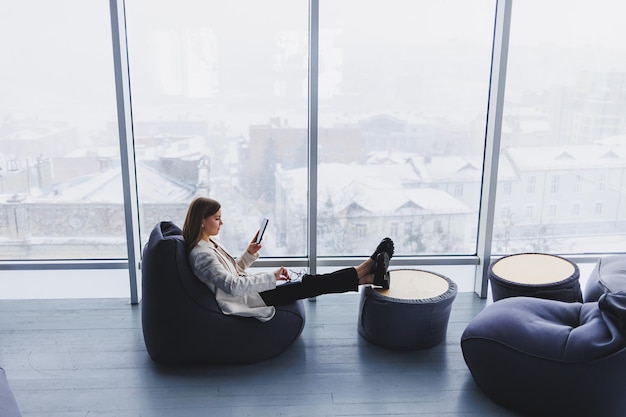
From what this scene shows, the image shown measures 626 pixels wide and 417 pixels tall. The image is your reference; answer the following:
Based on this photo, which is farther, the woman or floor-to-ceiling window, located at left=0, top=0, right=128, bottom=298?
floor-to-ceiling window, located at left=0, top=0, right=128, bottom=298

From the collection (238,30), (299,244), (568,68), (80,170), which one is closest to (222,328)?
(299,244)

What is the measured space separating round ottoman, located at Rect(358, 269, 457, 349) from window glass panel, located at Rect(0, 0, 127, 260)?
206cm

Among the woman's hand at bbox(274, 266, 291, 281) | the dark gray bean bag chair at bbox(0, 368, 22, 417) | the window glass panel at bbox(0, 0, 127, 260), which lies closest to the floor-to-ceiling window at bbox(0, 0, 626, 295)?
the window glass panel at bbox(0, 0, 127, 260)

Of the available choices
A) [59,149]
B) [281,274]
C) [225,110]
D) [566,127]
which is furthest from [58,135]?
[566,127]

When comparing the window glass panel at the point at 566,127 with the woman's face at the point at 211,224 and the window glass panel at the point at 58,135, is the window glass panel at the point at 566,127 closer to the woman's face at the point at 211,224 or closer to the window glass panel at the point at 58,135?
the woman's face at the point at 211,224

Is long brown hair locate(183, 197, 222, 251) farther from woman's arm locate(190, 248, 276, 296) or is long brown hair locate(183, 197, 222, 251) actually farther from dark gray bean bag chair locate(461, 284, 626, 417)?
dark gray bean bag chair locate(461, 284, 626, 417)

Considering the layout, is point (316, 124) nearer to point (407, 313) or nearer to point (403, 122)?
point (403, 122)

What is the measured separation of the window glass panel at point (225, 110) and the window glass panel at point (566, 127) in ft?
5.15

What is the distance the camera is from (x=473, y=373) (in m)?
3.25

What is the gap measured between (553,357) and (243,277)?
1.73 metres

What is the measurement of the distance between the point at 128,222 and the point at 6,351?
1.16m

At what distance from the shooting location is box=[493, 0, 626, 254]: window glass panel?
4.26 meters

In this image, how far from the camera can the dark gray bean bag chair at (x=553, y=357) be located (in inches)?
109

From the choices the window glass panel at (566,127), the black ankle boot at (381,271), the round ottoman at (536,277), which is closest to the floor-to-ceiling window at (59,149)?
the black ankle boot at (381,271)
